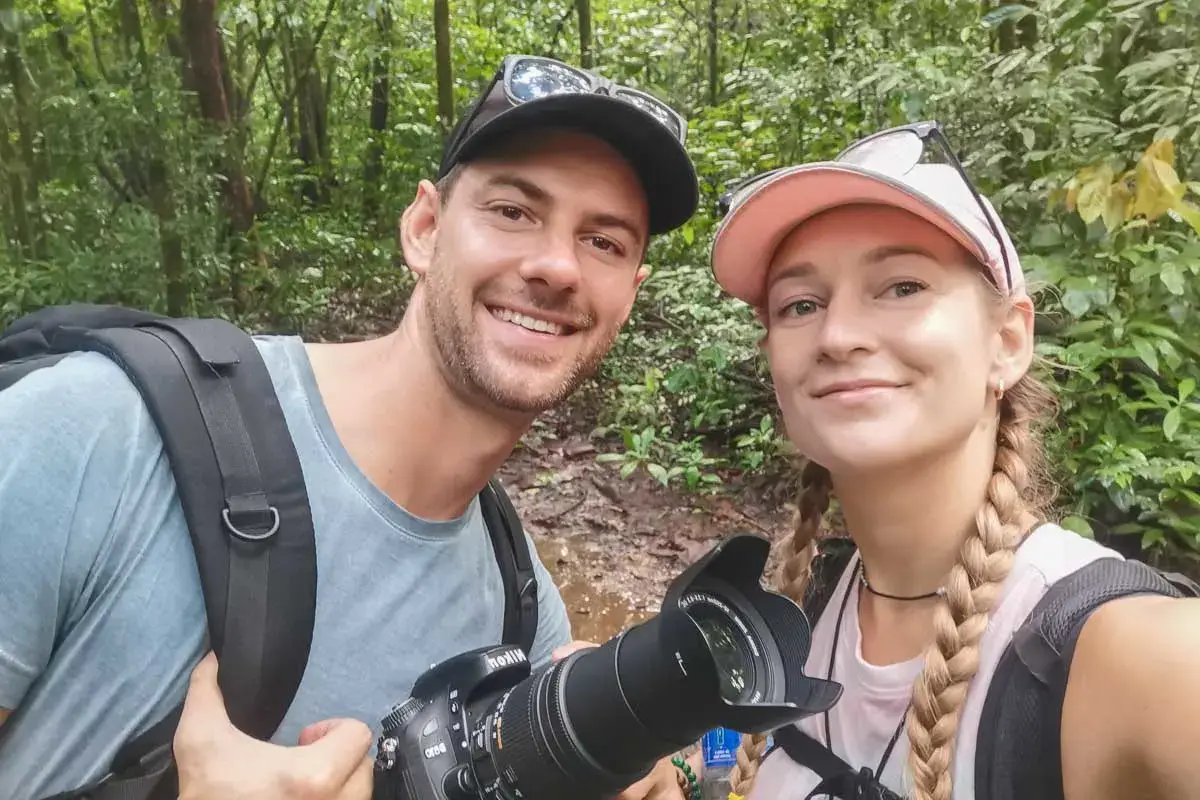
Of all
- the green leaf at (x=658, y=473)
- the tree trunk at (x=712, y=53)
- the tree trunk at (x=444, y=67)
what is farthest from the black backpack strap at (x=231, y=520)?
the tree trunk at (x=712, y=53)

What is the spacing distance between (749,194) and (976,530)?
66 centimetres

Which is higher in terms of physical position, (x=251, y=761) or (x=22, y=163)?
(x=251, y=761)

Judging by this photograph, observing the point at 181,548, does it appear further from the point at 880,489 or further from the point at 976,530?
the point at 976,530

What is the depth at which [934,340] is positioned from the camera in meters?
1.26

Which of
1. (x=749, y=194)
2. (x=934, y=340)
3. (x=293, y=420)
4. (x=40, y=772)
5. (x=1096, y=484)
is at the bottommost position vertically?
(x=1096, y=484)

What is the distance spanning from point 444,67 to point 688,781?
336 inches

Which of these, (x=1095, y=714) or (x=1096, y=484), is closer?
(x=1095, y=714)

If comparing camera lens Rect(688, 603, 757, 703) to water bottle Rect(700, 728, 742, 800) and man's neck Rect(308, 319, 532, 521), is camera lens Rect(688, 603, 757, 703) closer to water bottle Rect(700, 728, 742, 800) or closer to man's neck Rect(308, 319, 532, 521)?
man's neck Rect(308, 319, 532, 521)

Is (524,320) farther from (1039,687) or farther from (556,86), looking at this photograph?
(1039,687)

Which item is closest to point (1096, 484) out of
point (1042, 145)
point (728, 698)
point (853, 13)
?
point (1042, 145)

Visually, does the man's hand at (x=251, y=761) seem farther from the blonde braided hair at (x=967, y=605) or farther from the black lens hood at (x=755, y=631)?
the blonde braided hair at (x=967, y=605)

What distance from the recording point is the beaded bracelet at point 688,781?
5.84ft

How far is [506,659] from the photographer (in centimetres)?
137

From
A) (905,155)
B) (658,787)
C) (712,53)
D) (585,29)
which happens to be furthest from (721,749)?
(585,29)
